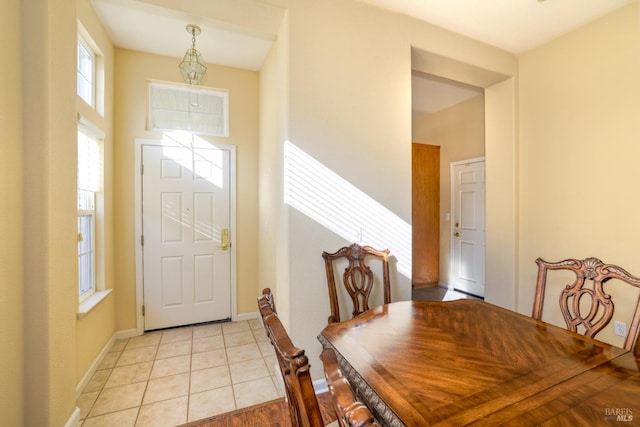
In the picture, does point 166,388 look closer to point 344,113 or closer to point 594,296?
point 344,113

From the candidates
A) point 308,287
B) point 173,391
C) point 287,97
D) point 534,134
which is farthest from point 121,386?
point 534,134

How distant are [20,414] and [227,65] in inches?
132

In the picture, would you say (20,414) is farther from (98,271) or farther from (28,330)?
(98,271)

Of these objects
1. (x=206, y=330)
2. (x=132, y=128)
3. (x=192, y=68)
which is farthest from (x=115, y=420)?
(x=192, y=68)

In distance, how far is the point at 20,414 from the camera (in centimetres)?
146

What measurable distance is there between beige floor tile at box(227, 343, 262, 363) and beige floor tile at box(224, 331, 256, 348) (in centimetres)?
7

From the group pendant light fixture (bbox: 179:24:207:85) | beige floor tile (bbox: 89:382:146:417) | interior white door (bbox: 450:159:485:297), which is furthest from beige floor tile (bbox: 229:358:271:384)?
interior white door (bbox: 450:159:485:297)

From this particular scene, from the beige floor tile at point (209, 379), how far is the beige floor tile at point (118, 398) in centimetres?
36

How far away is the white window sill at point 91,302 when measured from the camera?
2.07 metres

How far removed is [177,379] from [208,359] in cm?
32

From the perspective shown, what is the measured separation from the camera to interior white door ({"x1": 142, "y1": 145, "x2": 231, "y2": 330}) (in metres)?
3.08

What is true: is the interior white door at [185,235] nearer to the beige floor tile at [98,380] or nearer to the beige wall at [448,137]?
the beige floor tile at [98,380]

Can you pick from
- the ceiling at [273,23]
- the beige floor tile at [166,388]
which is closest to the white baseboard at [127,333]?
the beige floor tile at [166,388]

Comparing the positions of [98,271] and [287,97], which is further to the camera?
[98,271]
